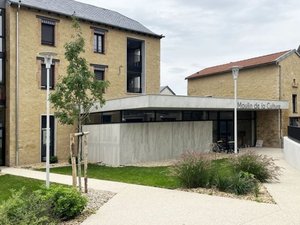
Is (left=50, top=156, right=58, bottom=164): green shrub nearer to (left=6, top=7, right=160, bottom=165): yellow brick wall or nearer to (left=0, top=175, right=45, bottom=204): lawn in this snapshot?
(left=6, top=7, right=160, bottom=165): yellow brick wall

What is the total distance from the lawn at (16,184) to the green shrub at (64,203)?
171 inches

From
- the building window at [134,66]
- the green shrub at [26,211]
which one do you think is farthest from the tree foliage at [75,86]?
the building window at [134,66]

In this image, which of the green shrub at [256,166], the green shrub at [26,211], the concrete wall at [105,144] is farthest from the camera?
the concrete wall at [105,144]

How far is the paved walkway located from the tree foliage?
4316 mm

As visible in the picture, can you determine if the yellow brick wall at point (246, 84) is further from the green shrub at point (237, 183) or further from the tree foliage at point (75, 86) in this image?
the green shrub at point (237, 183)

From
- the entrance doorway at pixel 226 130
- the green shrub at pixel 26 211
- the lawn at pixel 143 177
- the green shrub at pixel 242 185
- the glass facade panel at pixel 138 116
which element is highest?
the glass facade panel at pixel 138 116

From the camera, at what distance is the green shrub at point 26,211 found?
6.46 meters

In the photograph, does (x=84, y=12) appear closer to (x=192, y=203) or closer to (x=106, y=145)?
(x=106, y=145)

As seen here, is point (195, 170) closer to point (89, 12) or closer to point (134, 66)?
point (134, 66)

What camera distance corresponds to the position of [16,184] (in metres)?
14.0

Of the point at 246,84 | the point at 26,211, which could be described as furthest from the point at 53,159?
the point at 246,84

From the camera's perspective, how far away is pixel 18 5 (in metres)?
21.4

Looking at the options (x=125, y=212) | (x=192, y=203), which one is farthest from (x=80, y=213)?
(x=192, y=203)

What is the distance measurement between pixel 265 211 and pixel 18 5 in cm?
1828
